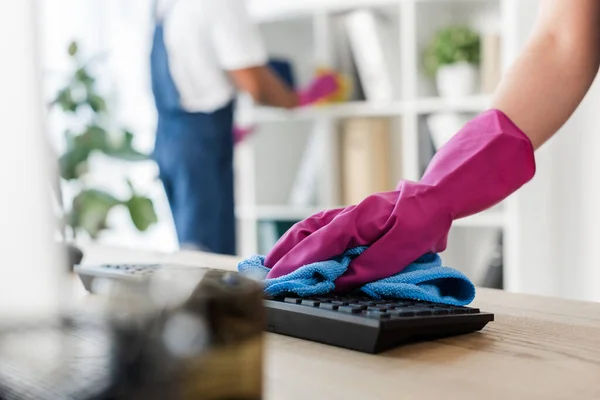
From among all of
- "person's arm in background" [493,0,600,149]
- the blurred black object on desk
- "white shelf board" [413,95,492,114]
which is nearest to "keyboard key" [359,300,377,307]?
the blurred black object on desk

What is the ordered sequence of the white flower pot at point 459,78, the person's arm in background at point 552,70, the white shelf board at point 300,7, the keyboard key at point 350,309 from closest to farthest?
1. the keyboard key at point 350,309
2. the person's arm in background at point 552,70
3. the white flower pot at point 459,78
4. the white shelf board at point 300,7

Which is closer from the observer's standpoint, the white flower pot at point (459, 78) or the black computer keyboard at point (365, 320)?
the black computer keyboard at point (365, 320)

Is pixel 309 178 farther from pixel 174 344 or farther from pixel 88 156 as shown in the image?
pixel 174 344

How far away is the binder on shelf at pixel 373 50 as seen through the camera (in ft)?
8.44

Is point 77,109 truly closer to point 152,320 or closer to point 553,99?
point 553,99

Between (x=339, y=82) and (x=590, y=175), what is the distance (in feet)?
3.29

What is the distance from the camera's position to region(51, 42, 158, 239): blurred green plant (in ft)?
8.75

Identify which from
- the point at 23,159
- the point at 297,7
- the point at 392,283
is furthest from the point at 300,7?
the point at 392,283

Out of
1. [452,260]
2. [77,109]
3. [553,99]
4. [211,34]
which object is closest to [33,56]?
[77,109]

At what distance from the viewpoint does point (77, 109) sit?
8.98 feet

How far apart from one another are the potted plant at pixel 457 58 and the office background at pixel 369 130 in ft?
0.18

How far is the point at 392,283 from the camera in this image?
2.10ft

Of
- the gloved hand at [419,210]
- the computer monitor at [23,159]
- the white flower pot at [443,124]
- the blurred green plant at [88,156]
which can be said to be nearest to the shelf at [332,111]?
the white flower pot at [443,124]

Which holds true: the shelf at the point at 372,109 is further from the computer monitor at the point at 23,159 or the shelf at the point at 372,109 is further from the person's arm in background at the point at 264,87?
the computer monitor at the point at 23,159
